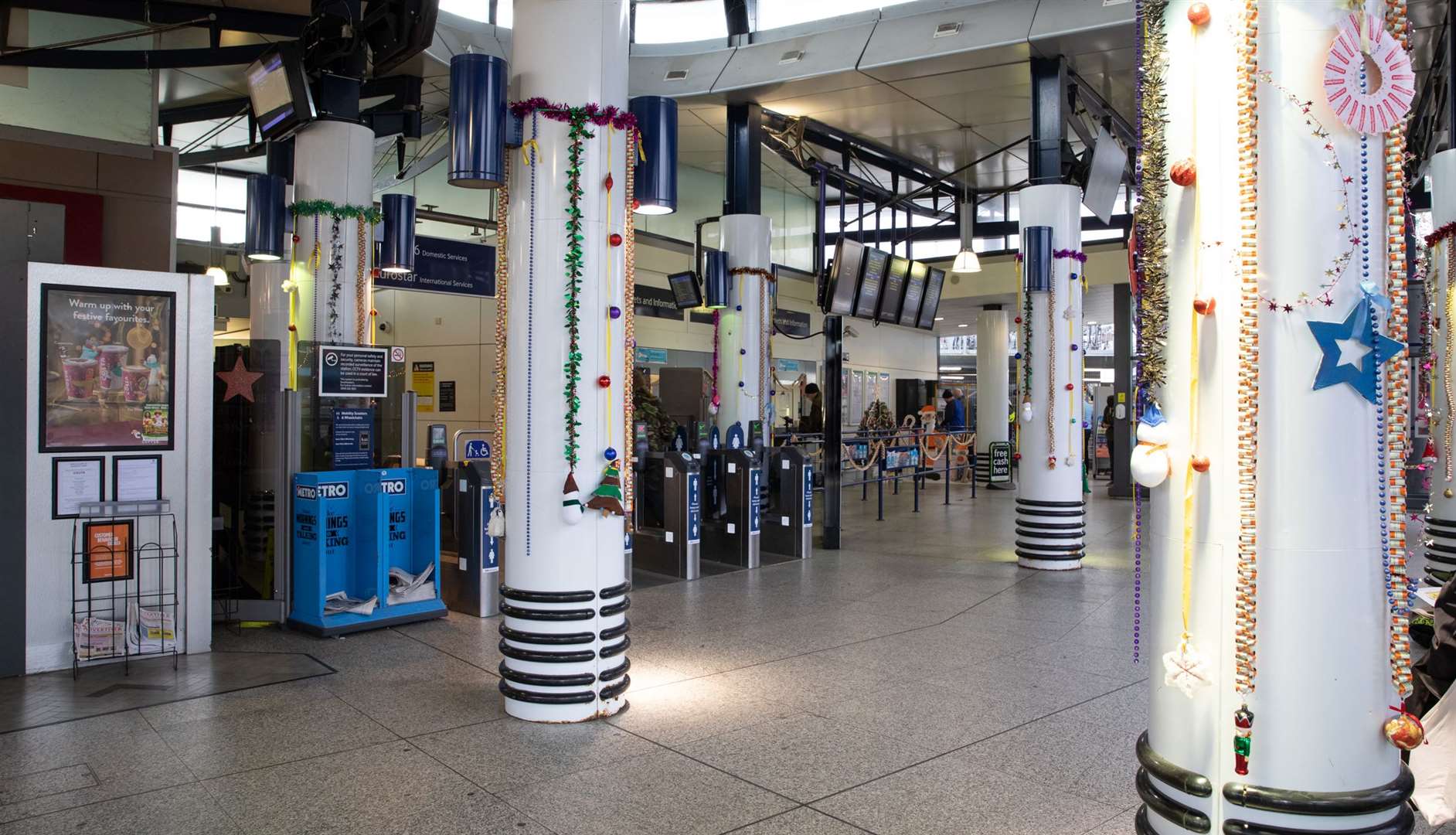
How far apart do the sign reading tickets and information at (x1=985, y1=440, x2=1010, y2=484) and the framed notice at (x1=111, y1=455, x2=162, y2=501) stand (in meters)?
13.7

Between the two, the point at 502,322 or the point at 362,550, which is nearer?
the point at 502,322

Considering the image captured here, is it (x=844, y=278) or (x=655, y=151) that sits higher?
(x=844, y=278)

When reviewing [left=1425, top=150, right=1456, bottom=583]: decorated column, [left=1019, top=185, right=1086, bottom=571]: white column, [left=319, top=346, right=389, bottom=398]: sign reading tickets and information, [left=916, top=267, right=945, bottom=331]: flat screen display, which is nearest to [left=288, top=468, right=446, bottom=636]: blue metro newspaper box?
[left=319, top=346, right=389, bottom=398]: sign reading tickets and information

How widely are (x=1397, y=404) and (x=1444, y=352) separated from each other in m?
6.27

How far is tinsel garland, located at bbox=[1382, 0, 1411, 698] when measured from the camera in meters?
2.35

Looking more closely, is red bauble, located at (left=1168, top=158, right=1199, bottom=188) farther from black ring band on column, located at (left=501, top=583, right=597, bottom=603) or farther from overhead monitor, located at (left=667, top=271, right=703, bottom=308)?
overhead monitor, located at (left=667, top=271, right=703, bottom=308)

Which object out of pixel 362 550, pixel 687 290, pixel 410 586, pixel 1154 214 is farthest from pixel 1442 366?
pixel 362 550

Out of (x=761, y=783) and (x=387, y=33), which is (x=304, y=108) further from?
(x=761, y=783)

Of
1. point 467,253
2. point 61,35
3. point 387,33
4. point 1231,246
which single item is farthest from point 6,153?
point 1231,246

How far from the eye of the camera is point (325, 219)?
8.48 metres

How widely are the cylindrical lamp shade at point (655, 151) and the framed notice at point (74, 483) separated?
3.47 meters

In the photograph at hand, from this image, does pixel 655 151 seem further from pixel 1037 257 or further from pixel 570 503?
pixel 1037 257

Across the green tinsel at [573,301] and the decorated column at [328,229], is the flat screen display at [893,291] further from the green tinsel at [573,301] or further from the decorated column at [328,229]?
the green tinsel at [573,301]

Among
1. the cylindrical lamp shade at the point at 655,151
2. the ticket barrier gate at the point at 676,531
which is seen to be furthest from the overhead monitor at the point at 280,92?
the ticket barrier gate at the point at 676,531
